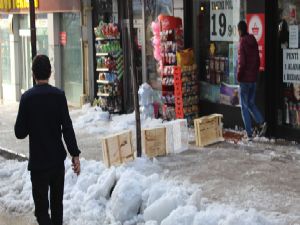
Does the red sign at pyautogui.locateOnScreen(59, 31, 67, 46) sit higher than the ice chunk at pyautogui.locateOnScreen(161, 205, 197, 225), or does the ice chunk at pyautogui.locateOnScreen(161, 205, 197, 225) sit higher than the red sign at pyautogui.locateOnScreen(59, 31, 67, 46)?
the red sign at pyautogui.locateOnScreen(59, 31, 67, 46)

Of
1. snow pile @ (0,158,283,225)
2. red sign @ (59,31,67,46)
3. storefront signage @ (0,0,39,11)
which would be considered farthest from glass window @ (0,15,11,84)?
snow pile @ (0,158,283,225)

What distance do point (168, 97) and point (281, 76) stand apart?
2.73 m

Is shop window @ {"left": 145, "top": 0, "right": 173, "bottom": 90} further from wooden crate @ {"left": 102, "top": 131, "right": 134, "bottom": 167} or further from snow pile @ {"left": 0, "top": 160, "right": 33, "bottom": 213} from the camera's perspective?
wooden crate @ {"left": 102, "top": 131, "right": 134, "bottom": 167}

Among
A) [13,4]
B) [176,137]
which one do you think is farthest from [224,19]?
Answer: [13,4]

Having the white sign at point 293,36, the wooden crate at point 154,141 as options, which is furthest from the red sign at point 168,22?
the wooden crate at point 154,141

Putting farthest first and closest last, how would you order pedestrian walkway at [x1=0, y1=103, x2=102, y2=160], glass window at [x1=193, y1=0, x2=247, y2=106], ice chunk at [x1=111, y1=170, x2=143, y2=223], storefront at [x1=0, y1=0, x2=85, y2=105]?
storefront at [x1=0, y1=0, x2=85, y2=105] < glass window at [x1=193, y1=0, x2=247, y2=106] < pedestrian walkway at [x1=0, y1=103, x2=102, y2=160] < ice chunk at [x1=111, y1=170, x2=143, y2=223]

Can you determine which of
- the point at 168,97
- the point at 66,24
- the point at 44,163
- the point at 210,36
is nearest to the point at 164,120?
the point at 168,97

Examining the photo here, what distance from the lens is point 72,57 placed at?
59.6 feet

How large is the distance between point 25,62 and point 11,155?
9101 mm

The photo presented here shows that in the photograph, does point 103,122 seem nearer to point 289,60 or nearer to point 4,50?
point 289,60

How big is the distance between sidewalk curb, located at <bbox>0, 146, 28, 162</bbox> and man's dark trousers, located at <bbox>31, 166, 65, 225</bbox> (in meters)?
4.94

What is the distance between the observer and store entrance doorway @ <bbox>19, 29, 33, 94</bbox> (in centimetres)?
2017

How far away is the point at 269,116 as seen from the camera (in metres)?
11.8

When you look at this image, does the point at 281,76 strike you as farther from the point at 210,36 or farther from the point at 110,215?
the point at 110,215
